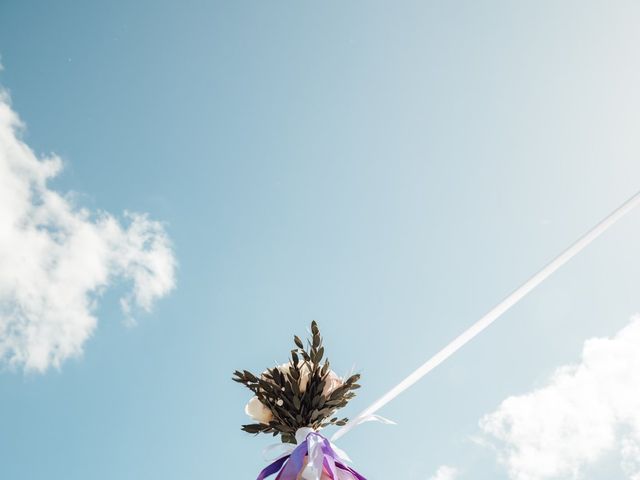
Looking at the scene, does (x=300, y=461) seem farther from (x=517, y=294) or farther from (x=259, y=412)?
(x=517, y=294)

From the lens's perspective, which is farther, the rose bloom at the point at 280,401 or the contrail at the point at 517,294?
the rose bloom at the point at 280,401

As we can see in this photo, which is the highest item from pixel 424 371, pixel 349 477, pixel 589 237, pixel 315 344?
pixel 315 344

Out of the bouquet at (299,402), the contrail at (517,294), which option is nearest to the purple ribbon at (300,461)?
the bouquet at (299,402)

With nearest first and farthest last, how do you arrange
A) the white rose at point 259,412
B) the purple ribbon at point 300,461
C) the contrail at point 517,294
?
Result: 1. the contrail at point 517,294
2. the purple ribbon at point 300,461
3. the white rose at point 259,412

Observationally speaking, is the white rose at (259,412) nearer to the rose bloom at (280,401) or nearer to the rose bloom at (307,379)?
the rose bloom at (280,401)

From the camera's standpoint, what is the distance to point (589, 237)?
310cm

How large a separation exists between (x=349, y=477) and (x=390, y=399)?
2.32 ft

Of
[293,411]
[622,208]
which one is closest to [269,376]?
[293,411]

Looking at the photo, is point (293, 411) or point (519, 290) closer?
point (519, 290)

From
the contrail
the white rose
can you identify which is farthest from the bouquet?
the contrail

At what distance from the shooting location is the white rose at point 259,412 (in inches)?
157

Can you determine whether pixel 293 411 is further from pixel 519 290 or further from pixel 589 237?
pixel 589 237

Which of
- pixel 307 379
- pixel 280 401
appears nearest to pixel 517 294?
pixel 307 379

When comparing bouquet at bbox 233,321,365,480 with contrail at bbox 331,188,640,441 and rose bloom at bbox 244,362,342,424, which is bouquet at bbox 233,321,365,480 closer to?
rose bloom at bbox 244,362,342,424
